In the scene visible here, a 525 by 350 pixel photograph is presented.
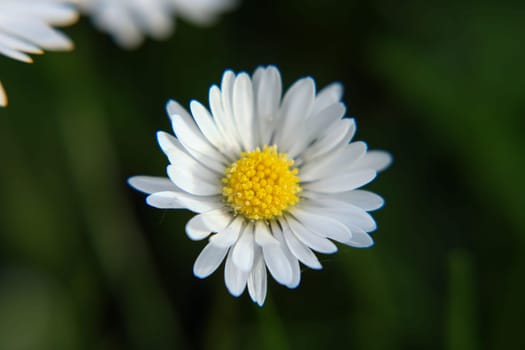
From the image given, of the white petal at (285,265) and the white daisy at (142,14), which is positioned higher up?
the white daisy at (142,14)

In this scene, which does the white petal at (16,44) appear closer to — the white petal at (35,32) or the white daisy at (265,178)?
the white petal at (35,32)

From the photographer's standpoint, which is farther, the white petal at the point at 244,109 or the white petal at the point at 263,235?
the white petal at the point at 244,109

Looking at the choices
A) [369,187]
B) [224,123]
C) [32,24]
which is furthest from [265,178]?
[369,187]

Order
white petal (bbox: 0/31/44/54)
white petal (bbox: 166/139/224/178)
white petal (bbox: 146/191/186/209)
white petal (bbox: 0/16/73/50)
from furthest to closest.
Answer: white petal (bbox: 0/16/73/50), white petal (bbox: 0/31/44/54), white petal (bbox: 166/139/224/178), white petal (bbox: 146/191/186/209)

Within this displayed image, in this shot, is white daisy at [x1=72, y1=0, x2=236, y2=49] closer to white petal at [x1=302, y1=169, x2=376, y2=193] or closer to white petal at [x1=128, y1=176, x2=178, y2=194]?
white petal at [x1=128, y1=176, x2=178, y2=194]

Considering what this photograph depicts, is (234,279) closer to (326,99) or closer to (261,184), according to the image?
(261,184)

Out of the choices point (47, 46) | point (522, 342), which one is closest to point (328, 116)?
point (47, 46)

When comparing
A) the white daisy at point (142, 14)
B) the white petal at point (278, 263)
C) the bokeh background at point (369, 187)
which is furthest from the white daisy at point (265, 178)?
the white daisy at point (142, 14)

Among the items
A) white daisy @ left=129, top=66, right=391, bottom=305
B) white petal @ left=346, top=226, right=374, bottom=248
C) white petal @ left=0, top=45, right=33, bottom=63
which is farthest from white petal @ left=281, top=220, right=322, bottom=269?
white petal @ left=0, top=45, right=33, bottom=63

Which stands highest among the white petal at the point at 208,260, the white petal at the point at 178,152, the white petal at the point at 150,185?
the white petal at the point at 178,152
